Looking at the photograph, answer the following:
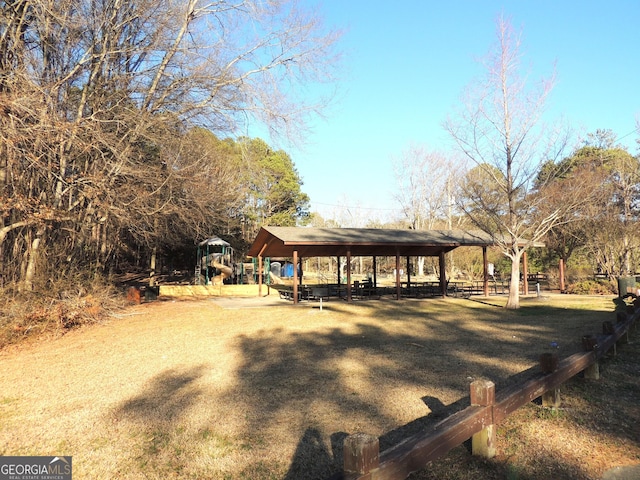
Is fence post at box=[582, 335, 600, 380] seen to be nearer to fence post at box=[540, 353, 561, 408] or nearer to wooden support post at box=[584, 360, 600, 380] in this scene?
wooden support post at box=[584, 360, 600, 380]

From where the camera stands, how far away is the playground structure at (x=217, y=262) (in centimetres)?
2457

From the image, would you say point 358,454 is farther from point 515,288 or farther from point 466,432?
point 515,288

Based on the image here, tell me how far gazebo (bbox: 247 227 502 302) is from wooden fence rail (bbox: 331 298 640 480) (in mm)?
11811

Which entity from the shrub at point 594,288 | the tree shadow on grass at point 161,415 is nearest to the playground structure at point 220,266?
the shrub at point 594,288

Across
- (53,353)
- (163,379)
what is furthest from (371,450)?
(53,353)

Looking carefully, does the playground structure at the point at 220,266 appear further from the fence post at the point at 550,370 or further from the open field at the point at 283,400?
the fence post at the point at 550,370

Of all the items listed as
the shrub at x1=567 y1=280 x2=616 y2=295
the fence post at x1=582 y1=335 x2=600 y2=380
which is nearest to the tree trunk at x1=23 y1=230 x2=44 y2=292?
the fence post at x1=582 y1=335 x2=600 y2=380

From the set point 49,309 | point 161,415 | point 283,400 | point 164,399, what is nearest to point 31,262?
point 49,309

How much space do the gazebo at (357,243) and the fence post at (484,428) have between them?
1248cm

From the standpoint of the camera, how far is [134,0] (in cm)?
1267

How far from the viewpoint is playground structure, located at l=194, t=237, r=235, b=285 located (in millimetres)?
24570

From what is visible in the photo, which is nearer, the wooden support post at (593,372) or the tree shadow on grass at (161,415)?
the tree shadow on grass at (161,415)

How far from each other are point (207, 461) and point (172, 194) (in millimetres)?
12976

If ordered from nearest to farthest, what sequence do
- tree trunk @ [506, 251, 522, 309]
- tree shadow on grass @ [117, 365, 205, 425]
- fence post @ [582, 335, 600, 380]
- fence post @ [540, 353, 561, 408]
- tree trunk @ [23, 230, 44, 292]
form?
1. fence post @ [540, 353, 561, 408]
2. tree shadow on grass @ [117, 365, 205, 425]
3. fence post @ [582, 335, 600, 380]
4. tree trunk @ [23, 230, 44, 292]
5. tree trunk @ [506, 251, 522, 309]
